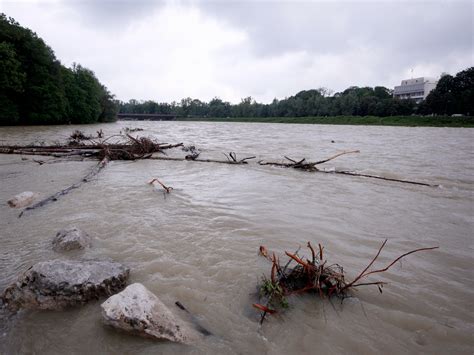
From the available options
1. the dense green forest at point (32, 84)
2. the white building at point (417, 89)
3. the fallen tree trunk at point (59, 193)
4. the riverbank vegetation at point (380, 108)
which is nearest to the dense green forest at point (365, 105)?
the riverbank vegetation at point (380, 108)

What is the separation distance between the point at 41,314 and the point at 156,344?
0.94 metres

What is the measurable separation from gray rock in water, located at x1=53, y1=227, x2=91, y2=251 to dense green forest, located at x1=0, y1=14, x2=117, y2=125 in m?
37.8

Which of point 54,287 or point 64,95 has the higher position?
point 64,95

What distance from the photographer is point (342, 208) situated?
5105 mm

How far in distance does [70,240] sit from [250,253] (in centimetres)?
205

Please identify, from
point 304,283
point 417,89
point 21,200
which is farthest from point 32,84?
point 417,89

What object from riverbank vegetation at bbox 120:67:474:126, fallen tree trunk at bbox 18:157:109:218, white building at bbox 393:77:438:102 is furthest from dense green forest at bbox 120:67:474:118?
fallen tree trunk at bbox 18:157:109:218

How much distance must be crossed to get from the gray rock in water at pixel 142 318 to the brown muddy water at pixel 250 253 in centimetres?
7

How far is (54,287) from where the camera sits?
210 centimetres

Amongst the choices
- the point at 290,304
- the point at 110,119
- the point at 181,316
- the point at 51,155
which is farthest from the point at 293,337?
the point at 110,119

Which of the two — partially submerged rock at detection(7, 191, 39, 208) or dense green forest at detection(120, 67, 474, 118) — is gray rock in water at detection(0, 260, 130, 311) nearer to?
partially submerged rock at detection(7, 191, 39, 208)

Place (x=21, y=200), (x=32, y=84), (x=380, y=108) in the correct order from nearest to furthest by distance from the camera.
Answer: (x=21, y=200), (x=32, y=84), (x=380, y=108)

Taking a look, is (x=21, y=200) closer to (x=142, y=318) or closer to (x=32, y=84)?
(x=142, y=318)

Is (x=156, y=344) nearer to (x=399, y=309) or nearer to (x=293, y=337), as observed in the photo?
(x=293, y=337)
